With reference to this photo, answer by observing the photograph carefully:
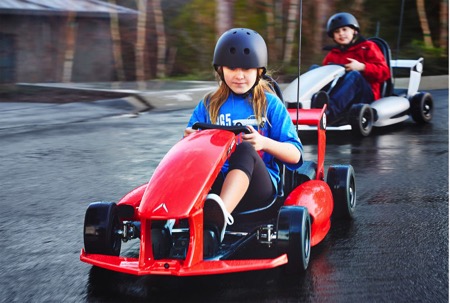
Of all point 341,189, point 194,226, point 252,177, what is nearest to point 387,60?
point 341,189

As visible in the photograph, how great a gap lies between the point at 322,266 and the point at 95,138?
18.2ft

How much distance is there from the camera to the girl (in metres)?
4.71

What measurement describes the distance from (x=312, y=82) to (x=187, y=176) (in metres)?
5.80

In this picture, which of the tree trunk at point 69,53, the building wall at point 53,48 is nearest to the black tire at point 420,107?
the tree trunk at point 69,53

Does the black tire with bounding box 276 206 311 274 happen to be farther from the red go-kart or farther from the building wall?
the building wall

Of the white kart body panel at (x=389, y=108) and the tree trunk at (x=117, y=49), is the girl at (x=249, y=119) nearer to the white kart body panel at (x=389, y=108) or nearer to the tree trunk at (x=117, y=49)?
the white kart body panel at (x=389, y=108)

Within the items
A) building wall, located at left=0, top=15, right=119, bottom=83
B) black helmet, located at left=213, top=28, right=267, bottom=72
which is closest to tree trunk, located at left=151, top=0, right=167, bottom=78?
building wall, located at left=0, top=15, right=119, bottom=83

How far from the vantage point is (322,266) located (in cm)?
478

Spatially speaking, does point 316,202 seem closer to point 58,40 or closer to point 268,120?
point 268,120

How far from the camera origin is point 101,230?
4.54 metres

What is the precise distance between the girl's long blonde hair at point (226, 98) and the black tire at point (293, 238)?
739 millimetres

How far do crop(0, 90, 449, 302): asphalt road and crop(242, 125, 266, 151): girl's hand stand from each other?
66 cm

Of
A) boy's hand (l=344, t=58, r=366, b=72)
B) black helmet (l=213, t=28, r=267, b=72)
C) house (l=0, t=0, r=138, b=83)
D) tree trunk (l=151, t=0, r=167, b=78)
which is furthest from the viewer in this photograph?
house (l=0, t=0, r=138, b=83)

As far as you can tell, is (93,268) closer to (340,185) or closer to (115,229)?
(115,229)
